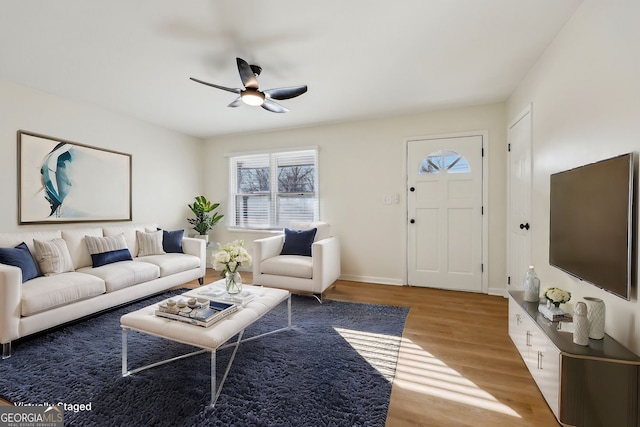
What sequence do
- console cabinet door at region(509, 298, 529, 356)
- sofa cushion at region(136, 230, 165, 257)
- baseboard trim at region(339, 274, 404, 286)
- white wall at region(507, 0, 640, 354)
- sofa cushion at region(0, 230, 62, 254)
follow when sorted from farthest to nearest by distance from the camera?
Answer: baseboard trim at region(339, 274, 404, 286) → sofa cushion at region(136, 230, 165, 257) → sofa cushion at region(0, 230, 62, 254) → console cabinet door at region(509, 298, 529, 356) → white wall at region(507, 0, 640, 354)

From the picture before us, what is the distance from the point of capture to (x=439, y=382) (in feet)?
6.06

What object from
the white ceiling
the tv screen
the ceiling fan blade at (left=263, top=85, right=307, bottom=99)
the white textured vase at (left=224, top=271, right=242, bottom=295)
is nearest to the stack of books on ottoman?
the white textured vase at (left=224, top=271, right=242, bottom=295)

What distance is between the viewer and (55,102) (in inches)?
128

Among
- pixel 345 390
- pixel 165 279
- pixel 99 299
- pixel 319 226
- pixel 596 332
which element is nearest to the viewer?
pixel 596 332

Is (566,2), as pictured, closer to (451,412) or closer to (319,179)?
(451,412)

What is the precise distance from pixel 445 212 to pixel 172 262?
359 cm

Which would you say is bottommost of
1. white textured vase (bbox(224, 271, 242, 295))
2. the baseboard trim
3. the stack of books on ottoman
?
the baseboard trim

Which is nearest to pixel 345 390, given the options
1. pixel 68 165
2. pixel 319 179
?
pixel 319 179

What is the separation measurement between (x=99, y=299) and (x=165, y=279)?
75 cm

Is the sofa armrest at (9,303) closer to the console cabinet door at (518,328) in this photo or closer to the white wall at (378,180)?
the white wall at (378,180)

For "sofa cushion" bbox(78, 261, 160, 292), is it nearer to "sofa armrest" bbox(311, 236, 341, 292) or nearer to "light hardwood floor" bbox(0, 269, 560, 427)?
"sofa armrest" bbox(311, 236, 341, 292)

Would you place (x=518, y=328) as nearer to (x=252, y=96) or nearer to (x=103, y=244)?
(x=252, y=96)

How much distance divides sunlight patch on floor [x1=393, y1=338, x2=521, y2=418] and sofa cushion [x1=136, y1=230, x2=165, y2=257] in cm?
A: 332

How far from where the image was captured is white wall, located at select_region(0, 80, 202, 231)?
2904 mm
